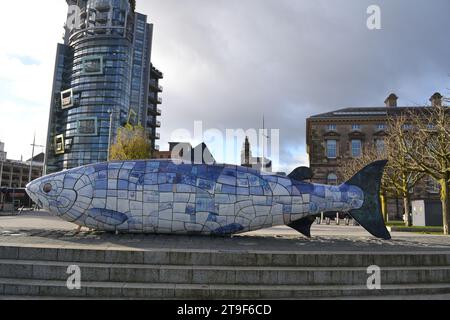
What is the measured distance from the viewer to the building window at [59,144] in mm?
85250

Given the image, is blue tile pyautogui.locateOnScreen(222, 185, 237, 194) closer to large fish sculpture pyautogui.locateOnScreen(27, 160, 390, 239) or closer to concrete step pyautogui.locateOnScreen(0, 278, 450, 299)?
large fish sculpture pyautogui.locateOnScreen(27, 160, 390, 239)

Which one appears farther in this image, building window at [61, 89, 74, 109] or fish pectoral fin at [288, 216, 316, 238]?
building window at [61, 89, 74, 109]

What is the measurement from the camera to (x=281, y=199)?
1236 cm

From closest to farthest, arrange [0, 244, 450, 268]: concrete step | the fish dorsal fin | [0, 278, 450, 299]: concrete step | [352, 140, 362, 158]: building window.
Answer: [0, 278, 450, 299]: concrete step, [0, 244, 450, 268]: concrete step, the fish dorsal fin, [352, 140, 362, 158]: building window

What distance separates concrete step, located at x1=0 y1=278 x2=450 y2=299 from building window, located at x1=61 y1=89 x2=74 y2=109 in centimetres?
8527

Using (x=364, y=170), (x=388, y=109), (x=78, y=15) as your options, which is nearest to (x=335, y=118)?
(x=388, y=109)

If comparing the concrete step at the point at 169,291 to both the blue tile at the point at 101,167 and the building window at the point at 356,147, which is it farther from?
the building window at the point at 356,147

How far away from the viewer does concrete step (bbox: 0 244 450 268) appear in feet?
30.4

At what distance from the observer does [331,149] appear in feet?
216

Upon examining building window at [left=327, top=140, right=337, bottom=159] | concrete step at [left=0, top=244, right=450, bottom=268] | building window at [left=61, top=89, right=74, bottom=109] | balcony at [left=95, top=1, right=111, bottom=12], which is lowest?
concrete step at [left=0, top=244, right=450, bottom=268]

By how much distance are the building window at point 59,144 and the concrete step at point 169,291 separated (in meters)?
84.2

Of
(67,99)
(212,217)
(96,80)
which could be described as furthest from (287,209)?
(67,99)

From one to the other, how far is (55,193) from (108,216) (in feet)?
6.76

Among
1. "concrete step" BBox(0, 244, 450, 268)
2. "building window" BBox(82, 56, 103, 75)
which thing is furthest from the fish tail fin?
"building window" BBox(82, 56, 103, 75)
